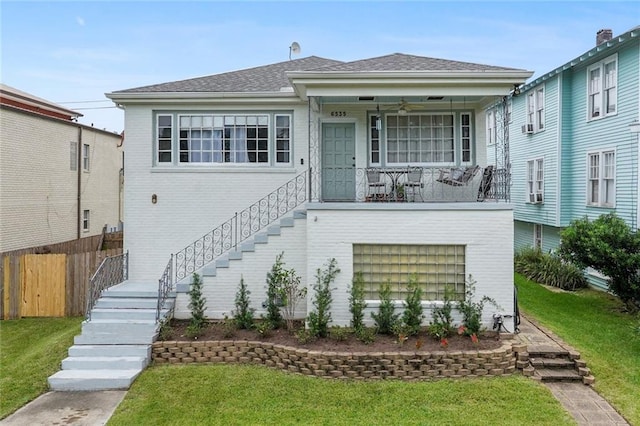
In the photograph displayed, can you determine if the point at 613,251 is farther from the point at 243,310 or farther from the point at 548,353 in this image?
the point at 243,310

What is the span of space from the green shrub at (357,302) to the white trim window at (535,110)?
496 inches

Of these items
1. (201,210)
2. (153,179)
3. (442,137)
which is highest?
→ (442,137)

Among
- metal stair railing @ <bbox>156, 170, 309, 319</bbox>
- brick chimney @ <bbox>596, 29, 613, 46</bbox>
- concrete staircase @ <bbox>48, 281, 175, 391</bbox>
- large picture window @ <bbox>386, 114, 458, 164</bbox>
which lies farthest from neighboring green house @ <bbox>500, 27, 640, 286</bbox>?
concrete staircase @ <bbox>48, 281, 175, 391</bbox>

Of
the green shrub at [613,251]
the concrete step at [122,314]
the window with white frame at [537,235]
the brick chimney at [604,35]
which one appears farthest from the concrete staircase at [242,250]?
the brick chimney at [604,35]

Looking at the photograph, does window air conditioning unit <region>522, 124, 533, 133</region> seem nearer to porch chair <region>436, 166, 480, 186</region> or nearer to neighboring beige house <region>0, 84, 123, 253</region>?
porch chair <region>436, 166, 480, 186</region>

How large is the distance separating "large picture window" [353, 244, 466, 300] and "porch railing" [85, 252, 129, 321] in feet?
17.9

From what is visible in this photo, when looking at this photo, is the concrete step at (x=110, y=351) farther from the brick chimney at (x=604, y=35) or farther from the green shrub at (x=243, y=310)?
the brick chimney at (x=604, y=35)

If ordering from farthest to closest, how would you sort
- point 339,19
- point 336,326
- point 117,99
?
point 339,19, point 117,99, point 336,326

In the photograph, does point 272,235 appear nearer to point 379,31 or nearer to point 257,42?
point 379,31

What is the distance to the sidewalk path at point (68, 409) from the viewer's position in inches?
259

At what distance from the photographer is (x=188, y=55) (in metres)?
21.8

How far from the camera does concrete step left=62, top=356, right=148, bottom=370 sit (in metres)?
8.16

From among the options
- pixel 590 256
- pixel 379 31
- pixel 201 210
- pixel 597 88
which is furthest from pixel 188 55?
pixel 590 256

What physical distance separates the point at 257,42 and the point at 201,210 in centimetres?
1216
